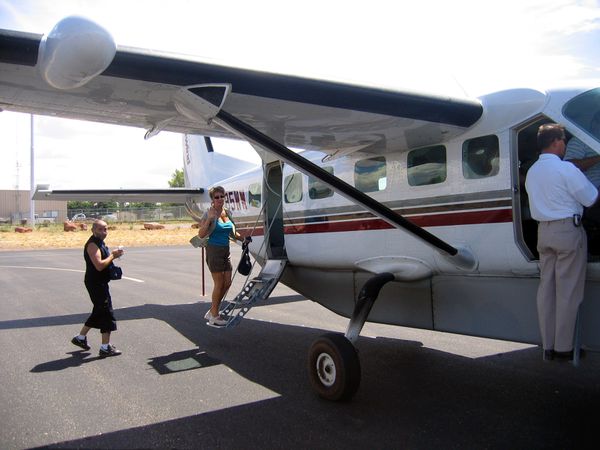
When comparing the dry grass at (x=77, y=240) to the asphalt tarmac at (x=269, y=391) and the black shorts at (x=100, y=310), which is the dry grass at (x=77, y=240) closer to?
the asphalt tarmac at (x=269, y=391)

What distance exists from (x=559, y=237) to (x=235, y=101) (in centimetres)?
259

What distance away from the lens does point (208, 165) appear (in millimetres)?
11164

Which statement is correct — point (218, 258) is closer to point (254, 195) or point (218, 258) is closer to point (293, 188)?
point (293, 188)

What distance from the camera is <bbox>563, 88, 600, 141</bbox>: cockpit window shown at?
4.11 meters

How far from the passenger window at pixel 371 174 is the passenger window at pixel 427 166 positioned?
1.10 feet

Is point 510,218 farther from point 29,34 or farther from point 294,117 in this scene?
point 29,34

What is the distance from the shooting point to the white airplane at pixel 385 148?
3.74 metres

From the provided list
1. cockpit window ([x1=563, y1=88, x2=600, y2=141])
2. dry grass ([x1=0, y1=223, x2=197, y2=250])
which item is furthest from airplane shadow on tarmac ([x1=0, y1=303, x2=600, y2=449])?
dry grass ([x1=0, y1=223, x2=197, y2=250])

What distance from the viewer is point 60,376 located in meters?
5.41

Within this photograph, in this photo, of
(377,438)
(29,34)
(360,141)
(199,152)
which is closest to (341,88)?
(360,141)

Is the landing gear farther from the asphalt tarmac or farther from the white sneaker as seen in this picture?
the white sneaker

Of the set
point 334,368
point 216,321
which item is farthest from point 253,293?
point 334,368

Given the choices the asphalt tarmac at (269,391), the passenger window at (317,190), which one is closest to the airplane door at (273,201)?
the passenger window at (317,190)

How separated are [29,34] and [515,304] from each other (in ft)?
13.3
